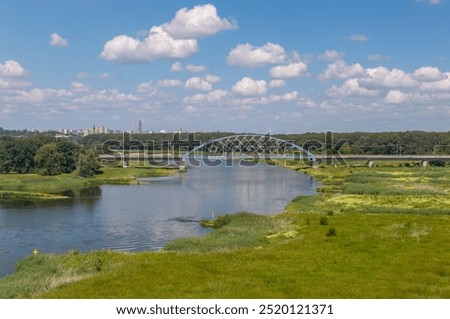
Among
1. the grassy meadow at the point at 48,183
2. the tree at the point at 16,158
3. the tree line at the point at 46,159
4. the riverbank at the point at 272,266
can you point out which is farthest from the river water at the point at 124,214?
the tree at the point at 16,158

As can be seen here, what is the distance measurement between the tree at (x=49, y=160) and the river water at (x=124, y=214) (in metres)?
23.7

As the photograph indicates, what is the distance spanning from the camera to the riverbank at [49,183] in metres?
91.1

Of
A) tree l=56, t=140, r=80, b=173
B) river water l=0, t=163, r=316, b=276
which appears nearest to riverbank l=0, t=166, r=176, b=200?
tree l=56, t=140, r=80, b=173

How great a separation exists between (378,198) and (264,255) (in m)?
46.1

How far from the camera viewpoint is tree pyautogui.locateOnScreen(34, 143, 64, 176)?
131 m

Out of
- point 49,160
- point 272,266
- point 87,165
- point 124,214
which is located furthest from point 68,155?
point 272,266

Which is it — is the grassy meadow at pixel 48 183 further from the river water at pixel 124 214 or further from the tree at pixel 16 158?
the tree at pixel 16 158

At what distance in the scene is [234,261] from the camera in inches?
1323

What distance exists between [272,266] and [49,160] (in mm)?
110657

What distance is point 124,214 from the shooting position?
229ft

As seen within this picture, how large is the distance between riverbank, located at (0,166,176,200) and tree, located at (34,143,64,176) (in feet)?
15.4

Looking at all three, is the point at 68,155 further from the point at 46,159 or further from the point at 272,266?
the point at 272,266
